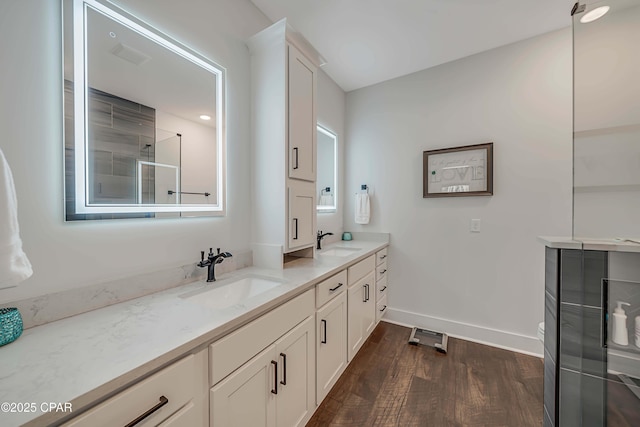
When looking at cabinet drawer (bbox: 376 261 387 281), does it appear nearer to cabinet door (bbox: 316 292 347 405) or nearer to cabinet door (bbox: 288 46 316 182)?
cabinet door (bbox: 316 292 347 405)

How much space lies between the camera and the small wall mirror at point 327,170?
272 centimetres

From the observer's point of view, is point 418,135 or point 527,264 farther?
point 418,135

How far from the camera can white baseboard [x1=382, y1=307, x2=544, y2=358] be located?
2.12 meters

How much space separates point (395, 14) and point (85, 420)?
8.56ft

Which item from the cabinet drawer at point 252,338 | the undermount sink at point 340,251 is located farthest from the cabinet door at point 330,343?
the undermount sink at point 340,251

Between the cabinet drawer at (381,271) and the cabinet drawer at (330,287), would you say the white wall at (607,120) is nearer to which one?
the cabinet drawer at (330,287)

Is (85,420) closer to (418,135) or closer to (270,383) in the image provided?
(270,383)

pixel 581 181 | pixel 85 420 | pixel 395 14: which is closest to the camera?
pixel 85 420

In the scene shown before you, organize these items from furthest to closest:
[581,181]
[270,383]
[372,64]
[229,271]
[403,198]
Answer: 1. [403,198]
2. [372,64]
3. [229,271]
4. [581,181]
5. [270,383]

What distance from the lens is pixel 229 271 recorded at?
157 centimetres

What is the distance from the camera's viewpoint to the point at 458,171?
236 cm

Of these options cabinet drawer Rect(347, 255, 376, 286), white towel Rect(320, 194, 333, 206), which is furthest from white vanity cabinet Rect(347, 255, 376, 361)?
white towel Rect(320, 194, 333, 206)

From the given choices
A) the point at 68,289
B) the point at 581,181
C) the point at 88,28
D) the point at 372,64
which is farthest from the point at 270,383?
the point at 372,64

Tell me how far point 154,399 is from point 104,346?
227mm
